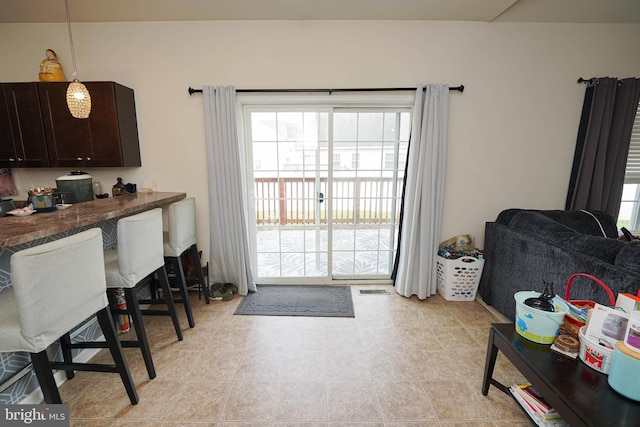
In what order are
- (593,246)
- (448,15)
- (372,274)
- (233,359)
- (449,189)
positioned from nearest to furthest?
1. (593,246)
2. (233,359)
3. (448,15)
4. (449,189)
5. (372,274)

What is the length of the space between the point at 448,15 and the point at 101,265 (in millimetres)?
3344

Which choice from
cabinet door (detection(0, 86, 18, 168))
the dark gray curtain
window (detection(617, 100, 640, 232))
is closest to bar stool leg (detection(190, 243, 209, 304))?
cabinet door (detection(0, 86, 18, 168))

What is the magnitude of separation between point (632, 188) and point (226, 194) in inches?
178

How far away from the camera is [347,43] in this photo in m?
2.56

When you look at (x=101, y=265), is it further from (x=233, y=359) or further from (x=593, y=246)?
(x=593, y=246)

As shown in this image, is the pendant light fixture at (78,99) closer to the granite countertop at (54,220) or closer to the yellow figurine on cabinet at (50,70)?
the granite countertop at (54,220)

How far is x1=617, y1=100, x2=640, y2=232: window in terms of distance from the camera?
281 cm

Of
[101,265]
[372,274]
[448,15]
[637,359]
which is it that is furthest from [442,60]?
[101,265]

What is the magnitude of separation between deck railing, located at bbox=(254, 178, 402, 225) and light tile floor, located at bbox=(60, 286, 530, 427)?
1104 millimetres

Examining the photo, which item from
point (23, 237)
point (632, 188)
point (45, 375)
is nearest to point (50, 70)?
point (23, 237)

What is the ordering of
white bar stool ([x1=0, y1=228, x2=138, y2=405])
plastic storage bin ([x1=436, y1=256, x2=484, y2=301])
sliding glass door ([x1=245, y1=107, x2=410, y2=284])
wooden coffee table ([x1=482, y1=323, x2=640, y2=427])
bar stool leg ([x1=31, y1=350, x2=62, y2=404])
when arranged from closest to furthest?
wooden coffee table ([x1=482, y1=323, x2=640, y2=427]) < white bar stool ([x1=0, y1=228, x2=138, y2=405]) < bar stool leg ([x1=31, y1=350, x2=62, y2=404]) < plastic storage bin ([x1=436, y1=256, x2=484, y2=301]) < sliding glass door ([x1=245, y1=107, x2=410, y2=284])

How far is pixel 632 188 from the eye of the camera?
2.97m

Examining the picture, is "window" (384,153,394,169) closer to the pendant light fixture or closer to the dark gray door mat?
the dark gray door mat

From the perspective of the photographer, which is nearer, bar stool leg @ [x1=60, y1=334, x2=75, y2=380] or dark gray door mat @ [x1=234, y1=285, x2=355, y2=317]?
bar stool leg @ [x1=60, y1=334, x2=75, y2=380]
